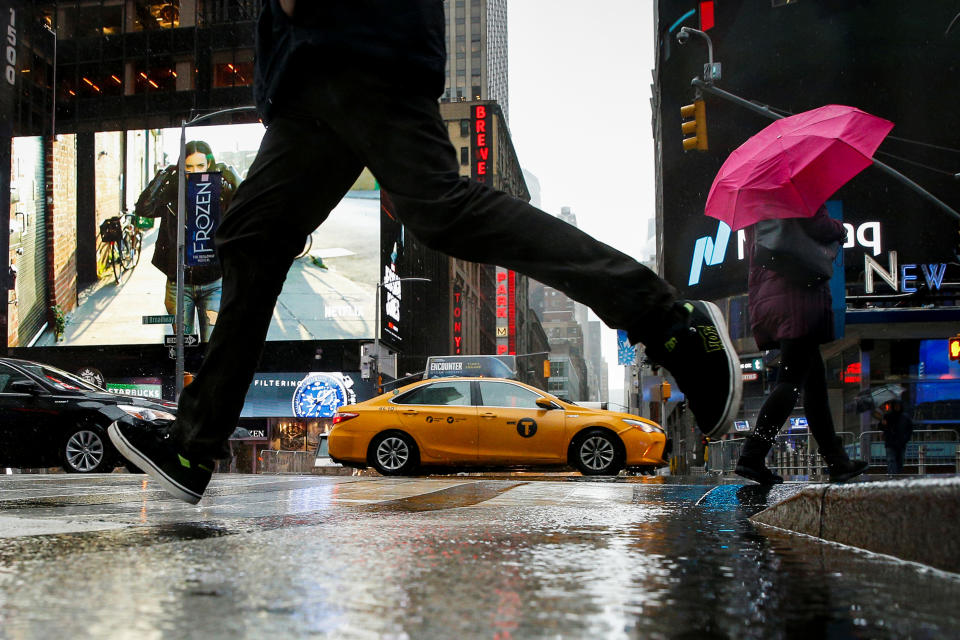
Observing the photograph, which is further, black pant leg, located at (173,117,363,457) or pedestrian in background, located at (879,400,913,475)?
pedestrian in background, located at (879,400,913,475)

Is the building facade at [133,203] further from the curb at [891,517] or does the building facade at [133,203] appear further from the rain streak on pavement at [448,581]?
the curb at [891,517]

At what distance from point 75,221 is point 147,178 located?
13.1ft

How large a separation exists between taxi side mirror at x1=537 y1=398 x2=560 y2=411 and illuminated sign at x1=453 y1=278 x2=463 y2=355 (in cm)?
6338

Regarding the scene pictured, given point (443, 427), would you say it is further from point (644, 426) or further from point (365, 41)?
point (365, 41)

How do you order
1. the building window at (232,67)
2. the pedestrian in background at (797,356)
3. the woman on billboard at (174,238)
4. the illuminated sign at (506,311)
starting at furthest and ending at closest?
A: the illuminated sign at (506,311), the building window at (232,67), the woman on billboard at (174,238), the pedestrian in background at (797,356)

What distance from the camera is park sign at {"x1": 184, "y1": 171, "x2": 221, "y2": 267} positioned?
23.7 metres

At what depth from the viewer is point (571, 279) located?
2.36 metres

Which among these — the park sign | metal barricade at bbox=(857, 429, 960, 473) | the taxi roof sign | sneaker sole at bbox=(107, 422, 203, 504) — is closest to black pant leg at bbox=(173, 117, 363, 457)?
sneaker sole at bbox=(107, 422, 203, 504)

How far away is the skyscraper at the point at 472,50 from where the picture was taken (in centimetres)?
11500

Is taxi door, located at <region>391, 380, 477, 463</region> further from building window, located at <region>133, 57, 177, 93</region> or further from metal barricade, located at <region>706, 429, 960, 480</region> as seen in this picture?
building window, located at <region>133, 57, 177, 93</region>

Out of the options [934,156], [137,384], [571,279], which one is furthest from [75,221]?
[571,279]

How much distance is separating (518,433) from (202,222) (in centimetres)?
1488

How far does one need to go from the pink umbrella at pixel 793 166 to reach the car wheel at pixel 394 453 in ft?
22.6

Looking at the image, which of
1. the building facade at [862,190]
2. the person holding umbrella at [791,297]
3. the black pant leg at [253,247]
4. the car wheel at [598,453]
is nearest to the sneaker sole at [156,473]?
the black pant leg at [253,247]
